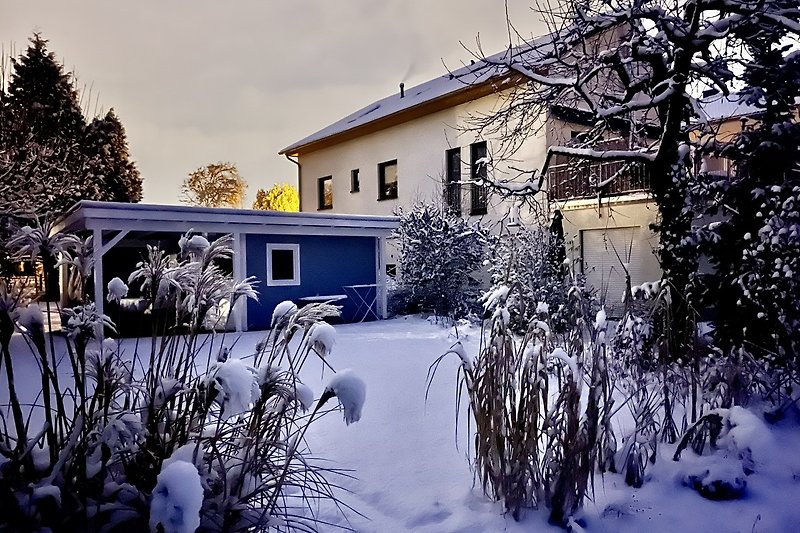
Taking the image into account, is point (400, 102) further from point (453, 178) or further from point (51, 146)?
point (51, 146)

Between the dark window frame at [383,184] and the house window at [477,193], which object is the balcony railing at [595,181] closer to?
the house window at [477,193]

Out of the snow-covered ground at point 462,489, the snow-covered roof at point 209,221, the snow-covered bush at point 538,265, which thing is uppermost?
the snow-covered roof at point 209,221

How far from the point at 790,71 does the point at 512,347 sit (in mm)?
5273

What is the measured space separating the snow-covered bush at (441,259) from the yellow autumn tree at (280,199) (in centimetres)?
2670

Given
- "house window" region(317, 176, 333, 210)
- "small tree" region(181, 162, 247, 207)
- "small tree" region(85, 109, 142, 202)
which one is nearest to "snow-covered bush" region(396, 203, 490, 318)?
"house window" region(317, 176, 333, 210)

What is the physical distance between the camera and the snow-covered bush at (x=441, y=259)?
1282 cm

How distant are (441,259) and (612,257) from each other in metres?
4.06

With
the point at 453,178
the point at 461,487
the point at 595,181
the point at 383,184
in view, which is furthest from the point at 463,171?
the point at 461,487

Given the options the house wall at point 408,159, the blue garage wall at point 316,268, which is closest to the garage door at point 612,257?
the house wall at point 408,159

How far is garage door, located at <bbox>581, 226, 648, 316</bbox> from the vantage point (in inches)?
505

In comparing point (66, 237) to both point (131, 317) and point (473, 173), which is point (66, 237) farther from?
point (473, 173)

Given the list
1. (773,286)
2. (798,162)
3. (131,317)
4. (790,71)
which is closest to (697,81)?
(790,71)

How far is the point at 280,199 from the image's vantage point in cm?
3944

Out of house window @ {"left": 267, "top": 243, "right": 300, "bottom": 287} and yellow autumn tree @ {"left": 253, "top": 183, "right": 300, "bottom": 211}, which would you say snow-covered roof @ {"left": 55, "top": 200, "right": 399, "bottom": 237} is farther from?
yellow autumn tree @ {"left": 253, "top": 183, "right": 300, "bottom": 211}
